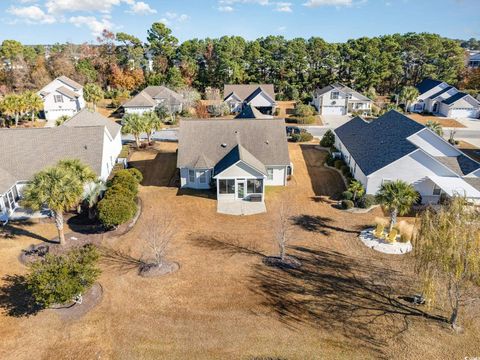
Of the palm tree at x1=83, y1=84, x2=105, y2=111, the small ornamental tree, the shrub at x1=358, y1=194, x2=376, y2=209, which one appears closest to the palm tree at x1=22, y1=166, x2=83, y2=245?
the small ornamental tree

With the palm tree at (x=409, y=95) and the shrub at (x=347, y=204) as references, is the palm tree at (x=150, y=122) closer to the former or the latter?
the shrub at (x=347, y=204)

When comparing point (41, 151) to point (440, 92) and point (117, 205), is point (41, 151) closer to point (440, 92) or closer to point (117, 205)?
point (117, 205)

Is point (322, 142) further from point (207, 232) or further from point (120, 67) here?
point (120, 67)

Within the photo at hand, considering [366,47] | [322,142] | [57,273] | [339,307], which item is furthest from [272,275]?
[366,47]

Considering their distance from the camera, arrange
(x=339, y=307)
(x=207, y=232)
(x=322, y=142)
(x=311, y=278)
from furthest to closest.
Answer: (x=322, y=142)
(x=207, y=232)
(x=311, y=278)
(x=339, y=307)

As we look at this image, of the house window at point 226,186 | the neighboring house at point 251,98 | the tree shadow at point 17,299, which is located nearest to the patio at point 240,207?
the house window at point 226,186

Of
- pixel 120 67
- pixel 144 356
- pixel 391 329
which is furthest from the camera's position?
pixel 120 67
